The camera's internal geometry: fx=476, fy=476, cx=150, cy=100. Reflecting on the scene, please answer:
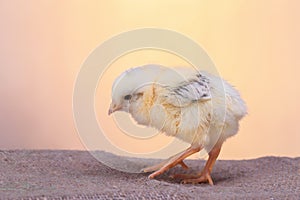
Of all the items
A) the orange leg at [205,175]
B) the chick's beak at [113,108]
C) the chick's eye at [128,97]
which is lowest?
the orange leg at [205,175]

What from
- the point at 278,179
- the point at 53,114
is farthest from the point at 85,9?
the point at 278,179

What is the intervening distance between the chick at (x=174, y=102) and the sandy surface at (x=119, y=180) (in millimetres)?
89

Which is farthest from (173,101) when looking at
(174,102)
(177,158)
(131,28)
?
(131,28)

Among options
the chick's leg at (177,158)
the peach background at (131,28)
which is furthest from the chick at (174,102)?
the peach background at (131,28)

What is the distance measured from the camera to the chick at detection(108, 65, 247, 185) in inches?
30.7

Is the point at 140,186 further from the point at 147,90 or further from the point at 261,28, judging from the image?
the point at 261,28

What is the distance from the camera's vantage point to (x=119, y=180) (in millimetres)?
744

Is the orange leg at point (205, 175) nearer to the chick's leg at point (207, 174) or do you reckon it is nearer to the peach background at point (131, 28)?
the chick's leg at point (207, 174)

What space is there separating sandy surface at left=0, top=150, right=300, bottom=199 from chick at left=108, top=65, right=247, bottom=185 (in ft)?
0.29

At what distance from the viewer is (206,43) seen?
1.42 m

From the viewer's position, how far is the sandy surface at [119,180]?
1.94ft

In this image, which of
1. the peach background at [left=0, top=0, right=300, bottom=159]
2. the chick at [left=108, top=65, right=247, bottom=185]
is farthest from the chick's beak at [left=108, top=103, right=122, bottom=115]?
the peach background at [left=0, top=0, right=300, bottom=159]

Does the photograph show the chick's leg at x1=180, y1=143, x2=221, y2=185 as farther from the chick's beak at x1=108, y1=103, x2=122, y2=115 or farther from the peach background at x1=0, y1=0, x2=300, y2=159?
the peach background at x1=0, y1=0, x2=300, y2=159

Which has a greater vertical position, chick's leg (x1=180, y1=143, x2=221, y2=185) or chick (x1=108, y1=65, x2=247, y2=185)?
chick (x1=108, y1=65, x2=247, y2=185)
